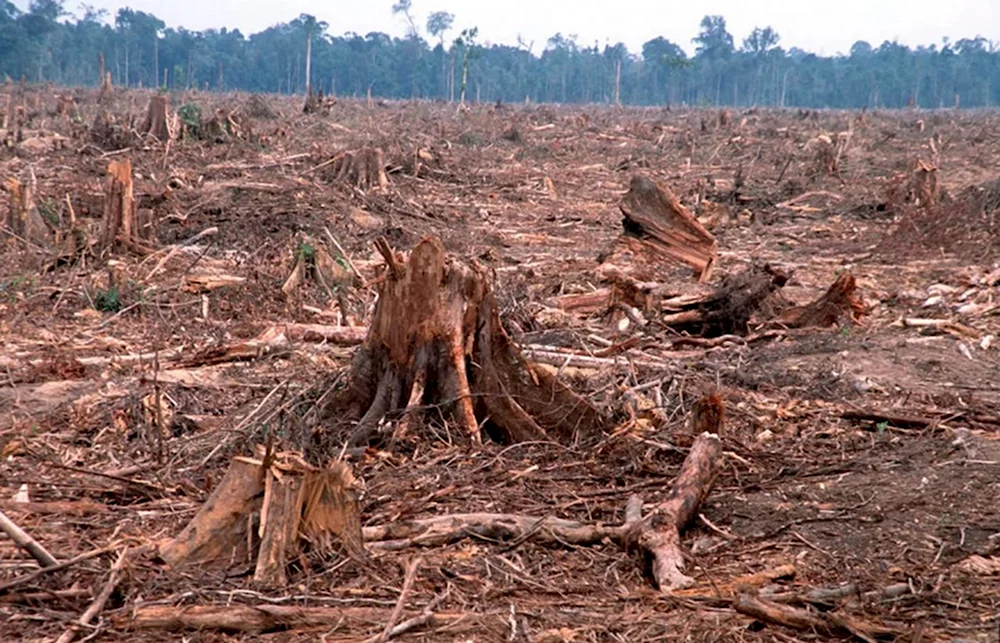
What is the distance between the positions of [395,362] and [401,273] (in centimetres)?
42

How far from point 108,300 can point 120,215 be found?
1884mm

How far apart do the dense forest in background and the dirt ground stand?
63147mm

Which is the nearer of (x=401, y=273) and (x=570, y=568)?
(x=570, y=568)

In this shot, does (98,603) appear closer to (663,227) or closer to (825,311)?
(825,311)

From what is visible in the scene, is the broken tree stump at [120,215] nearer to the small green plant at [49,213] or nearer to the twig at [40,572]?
the small green plant at [49,213]

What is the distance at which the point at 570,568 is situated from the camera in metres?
3.62

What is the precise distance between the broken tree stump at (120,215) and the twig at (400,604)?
680 centimetres

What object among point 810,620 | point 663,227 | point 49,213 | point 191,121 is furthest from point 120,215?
point 191,121

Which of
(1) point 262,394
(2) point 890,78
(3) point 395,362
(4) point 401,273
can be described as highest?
(2) point 890,78

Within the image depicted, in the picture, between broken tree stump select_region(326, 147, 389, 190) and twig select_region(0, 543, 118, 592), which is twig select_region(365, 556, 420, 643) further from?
broken tree stump select_region(326, 147, 389, 190)

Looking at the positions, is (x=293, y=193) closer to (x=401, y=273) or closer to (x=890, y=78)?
(x=401, y=273)

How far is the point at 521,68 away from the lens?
90.0 metres

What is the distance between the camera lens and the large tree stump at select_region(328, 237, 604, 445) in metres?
4.88

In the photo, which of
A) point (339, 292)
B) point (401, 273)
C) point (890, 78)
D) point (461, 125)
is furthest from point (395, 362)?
point (890, 78)
